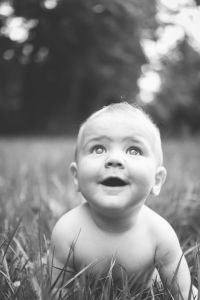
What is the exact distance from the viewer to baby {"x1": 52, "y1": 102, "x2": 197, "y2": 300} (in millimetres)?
1312

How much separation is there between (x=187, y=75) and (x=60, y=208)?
1629 cm

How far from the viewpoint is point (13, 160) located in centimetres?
459

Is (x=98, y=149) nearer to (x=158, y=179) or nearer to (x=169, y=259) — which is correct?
(x=158, y=179)

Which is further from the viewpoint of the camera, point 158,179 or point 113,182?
point 158,179

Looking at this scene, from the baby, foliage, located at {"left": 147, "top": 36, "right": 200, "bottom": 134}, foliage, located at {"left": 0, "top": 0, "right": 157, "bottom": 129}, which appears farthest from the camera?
foliage, located at {"left": 147, "top": 36, "right": 200, "bottom": 134}

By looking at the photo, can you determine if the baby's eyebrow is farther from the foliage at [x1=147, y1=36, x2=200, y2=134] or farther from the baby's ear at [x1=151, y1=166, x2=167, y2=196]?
the foliage at [x1=147, y1=36, x2=200, y2=134]

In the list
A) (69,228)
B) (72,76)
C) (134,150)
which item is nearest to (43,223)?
(69,228)

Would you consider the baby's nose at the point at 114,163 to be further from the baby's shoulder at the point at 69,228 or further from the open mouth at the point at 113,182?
the baby's shoulder at the point at 69,228

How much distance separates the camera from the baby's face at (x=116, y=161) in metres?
1.30

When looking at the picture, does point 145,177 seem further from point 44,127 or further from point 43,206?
point 44,127

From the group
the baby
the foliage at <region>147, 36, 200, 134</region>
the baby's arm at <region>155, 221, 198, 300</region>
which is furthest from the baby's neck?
the foliage at <region>147, 36, 200, 134</region>

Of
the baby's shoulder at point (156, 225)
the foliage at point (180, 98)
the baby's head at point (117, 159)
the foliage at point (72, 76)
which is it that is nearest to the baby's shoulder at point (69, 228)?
the baby's head at point (117, 159)

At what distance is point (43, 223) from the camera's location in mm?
1916

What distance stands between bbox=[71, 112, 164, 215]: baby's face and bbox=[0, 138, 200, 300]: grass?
0.24 meters
